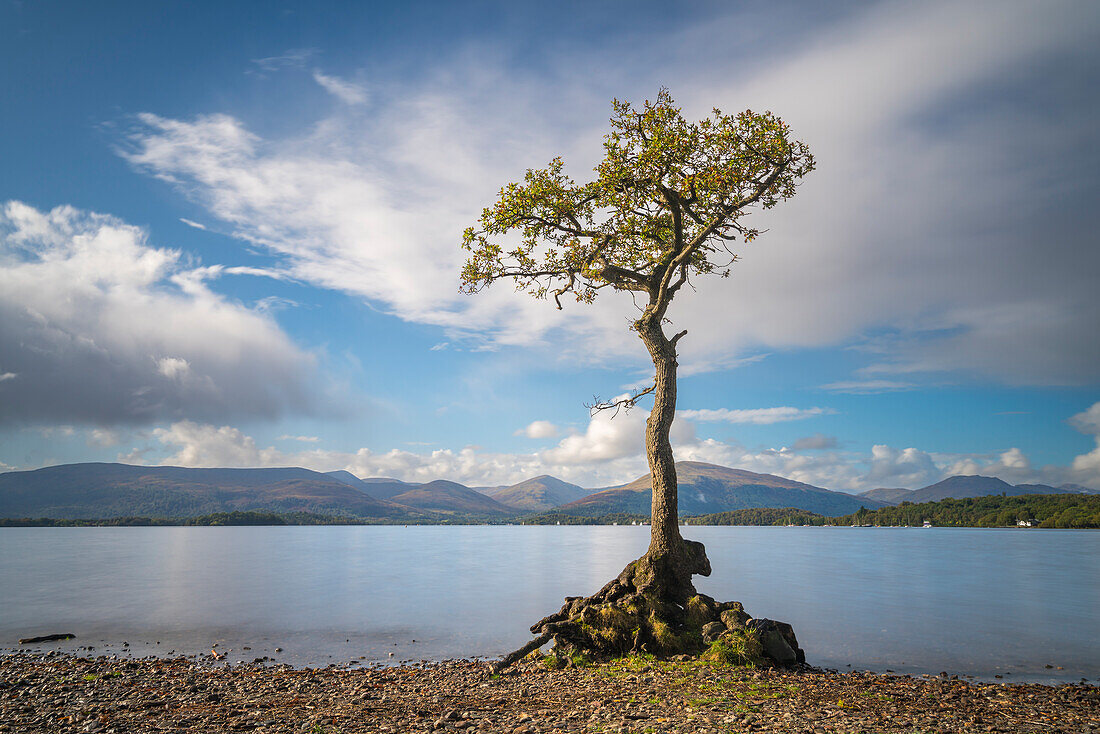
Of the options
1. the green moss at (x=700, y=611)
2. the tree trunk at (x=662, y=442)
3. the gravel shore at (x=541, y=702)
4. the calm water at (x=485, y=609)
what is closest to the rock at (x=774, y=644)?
the gravel shore at (x=541, y=702)

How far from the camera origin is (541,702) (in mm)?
11008

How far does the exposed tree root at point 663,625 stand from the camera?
14.1 meters

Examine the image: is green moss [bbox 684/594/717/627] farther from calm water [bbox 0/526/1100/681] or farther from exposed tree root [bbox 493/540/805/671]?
calm water [bbox 0/526/1100/681]

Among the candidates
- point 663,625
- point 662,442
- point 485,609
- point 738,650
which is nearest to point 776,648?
point 738,650

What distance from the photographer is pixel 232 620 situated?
87.5 feet

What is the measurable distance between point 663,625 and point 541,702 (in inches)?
201

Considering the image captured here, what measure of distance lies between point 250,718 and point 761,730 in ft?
28.7

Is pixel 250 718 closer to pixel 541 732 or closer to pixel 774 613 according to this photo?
pixel 541 732

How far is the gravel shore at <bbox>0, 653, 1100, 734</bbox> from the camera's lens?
375 inches

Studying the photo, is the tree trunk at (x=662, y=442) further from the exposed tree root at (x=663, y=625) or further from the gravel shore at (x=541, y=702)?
the gravel shore at (x=541, y=702)

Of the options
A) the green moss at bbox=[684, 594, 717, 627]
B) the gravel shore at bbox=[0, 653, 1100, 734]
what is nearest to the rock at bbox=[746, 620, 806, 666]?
the gravel shore at bbox=[0, 653, 1100, 734]

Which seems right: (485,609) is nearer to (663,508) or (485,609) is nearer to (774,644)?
(663,508)

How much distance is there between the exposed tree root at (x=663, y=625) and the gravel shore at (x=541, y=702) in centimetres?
75

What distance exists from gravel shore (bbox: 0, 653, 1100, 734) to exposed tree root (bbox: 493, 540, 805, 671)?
2.45 ft
